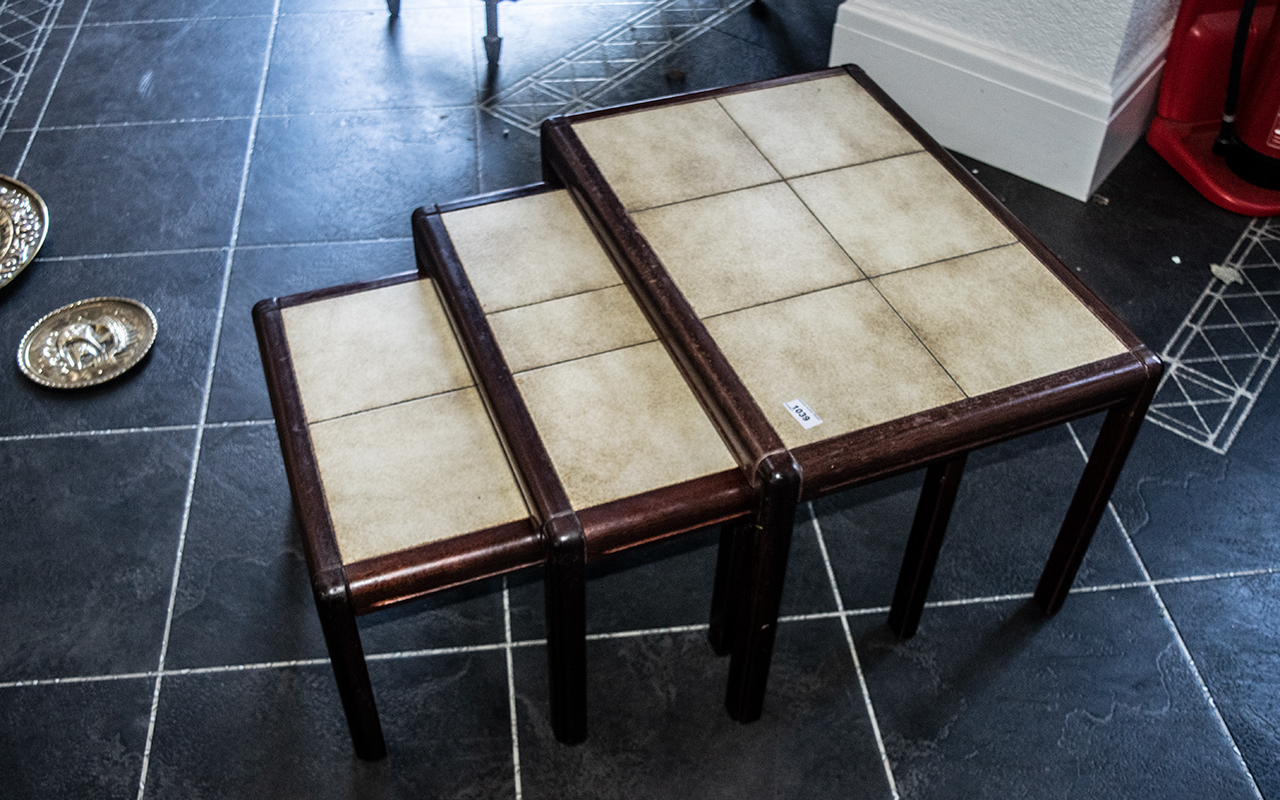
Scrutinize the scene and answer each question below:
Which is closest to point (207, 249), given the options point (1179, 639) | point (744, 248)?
point (744, 248)

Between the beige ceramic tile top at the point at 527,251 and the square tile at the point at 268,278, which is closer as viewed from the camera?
the beige ceramic tile top at the point at 527,251

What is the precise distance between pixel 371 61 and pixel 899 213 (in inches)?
66.7

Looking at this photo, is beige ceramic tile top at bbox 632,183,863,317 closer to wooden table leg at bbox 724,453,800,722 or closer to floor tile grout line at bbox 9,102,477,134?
wooden table leg at bbox 724,453,800,722

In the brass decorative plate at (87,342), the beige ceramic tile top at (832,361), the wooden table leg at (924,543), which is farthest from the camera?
the brass decorative plate at (87,342)

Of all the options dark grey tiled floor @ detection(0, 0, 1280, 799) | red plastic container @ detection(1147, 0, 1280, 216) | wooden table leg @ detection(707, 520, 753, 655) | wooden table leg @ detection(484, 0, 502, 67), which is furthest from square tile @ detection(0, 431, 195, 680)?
red plastic container @ detection(1147, 0, 1280, 216)

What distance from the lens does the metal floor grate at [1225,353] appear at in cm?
208

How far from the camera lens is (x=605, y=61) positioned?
2898 millimetres

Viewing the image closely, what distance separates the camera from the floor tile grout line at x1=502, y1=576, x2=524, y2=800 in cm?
158

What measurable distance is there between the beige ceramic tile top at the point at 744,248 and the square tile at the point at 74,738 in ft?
3.17

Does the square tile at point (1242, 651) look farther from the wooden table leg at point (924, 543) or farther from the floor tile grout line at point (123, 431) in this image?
the floor tile grout line at point (123, 431)

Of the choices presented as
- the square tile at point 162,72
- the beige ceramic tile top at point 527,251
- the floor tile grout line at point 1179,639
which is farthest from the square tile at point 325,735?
the square tile at point 162,72

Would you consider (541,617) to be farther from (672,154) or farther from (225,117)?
(225,117)

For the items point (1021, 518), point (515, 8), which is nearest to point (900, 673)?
point (1021, 518)

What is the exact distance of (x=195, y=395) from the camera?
210 centimetres
